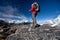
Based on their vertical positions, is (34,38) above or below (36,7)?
below

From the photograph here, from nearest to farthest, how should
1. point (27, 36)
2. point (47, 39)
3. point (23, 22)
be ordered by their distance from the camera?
1. point (47, 39)
2. point (27, 36)
3. point (23, 22)

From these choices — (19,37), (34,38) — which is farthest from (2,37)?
(34,38)

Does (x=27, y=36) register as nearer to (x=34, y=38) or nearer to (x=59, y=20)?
(x=34, y=38)

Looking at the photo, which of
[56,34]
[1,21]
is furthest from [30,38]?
[1,21]

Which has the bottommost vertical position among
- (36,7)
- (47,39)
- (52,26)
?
(47,39)

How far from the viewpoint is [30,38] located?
309 inches

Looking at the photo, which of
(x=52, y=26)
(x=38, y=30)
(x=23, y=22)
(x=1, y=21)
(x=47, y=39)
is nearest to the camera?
(x=47, y=39)

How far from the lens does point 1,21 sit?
45.3 ft

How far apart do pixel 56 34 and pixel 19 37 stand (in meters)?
1.86

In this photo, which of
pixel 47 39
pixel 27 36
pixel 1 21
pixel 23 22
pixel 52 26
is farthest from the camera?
pixel 1 21

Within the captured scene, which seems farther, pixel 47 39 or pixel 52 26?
pixel 52 26

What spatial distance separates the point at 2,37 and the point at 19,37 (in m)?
2.67

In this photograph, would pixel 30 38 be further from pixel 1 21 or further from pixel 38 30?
pixel 1 21

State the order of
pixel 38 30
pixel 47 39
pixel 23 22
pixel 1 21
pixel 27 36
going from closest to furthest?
Result: pixel 47 39 < pixel 27 36 < pixel 38 30 < pixel 23 22 < pixel 1 21
